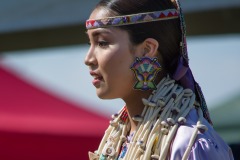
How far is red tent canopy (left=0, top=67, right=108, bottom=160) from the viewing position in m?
5.07

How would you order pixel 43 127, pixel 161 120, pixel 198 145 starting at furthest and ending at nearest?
pixel 43 127 < pixel 161 120 < pixel 198 145

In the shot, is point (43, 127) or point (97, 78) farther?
point (43, 127)

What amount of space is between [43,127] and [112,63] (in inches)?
103

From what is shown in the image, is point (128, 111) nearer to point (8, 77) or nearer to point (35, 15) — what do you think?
point (8, 77)

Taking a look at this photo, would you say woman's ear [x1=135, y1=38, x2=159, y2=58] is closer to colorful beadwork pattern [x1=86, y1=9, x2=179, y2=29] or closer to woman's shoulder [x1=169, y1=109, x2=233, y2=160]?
colorful beadwork pattern [x1=86, y1=9, x2=179, y2=29]

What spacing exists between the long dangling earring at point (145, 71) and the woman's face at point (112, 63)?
18 mm

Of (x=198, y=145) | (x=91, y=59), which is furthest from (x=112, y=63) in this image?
(x=198, y=145)

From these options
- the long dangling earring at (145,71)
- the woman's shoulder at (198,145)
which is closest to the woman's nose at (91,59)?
the long dangling earring at (145,71)

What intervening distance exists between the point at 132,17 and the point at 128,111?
31cm

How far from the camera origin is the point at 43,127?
5.27m

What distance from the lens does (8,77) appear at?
602 cm

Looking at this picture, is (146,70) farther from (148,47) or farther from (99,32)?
(99,32)

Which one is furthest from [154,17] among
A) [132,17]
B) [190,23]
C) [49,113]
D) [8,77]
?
[190,23]

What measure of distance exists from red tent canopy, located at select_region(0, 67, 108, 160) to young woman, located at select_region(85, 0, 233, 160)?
227 cm
